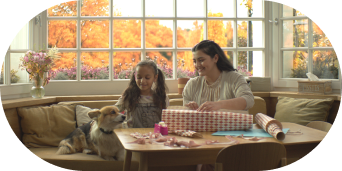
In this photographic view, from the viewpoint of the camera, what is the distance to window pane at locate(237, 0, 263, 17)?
380cm

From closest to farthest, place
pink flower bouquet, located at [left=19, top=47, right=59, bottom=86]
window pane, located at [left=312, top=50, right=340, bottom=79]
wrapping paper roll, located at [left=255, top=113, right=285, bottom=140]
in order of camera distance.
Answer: wrapping paper roll, located at [left=255, top=113, right=285, bottom=140]
pink flower bouquet, located at [left=19, top=47, right=59, bottom=86]
window pane, located at [left=312, top=50, right=340, bottom=79]

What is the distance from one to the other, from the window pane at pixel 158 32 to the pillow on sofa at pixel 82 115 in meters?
1.16

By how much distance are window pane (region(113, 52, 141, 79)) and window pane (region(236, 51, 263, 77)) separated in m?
1.27

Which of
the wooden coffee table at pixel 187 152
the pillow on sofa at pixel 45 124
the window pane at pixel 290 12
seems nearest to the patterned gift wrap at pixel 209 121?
the wooden coffee table at pixel 187 152

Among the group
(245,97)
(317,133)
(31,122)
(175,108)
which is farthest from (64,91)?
(317,133)

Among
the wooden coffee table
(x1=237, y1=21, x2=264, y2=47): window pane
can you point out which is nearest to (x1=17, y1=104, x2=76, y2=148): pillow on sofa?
the wooden coffee table

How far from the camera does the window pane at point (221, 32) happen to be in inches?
148

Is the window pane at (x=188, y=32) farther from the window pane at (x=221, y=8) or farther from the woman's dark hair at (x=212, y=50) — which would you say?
the woman's dark hair at (x=212, y=50)

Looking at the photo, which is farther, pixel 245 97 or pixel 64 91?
pixel 64 91

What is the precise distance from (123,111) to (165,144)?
0.99 m

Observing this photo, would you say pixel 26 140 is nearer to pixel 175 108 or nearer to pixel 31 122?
pixel 31 122

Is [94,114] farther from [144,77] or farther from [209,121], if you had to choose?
[209,121]

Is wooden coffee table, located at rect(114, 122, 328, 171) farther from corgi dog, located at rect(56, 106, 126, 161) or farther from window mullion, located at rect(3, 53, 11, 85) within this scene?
window mullion, located at rect(3, 53, 11, 85)

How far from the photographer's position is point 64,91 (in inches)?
137
